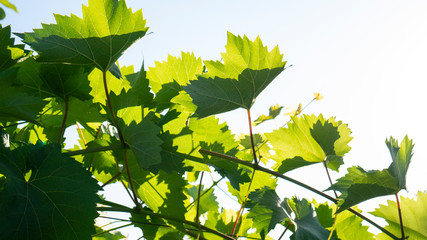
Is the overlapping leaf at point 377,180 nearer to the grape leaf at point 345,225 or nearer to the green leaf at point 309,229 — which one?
the green leaf at point 309,229

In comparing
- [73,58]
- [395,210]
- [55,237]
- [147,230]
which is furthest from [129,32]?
[395,210]

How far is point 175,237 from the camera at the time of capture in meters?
0.90

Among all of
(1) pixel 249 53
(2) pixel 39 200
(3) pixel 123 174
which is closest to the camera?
(2) pixel 39 200

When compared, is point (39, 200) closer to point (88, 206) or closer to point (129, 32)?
point (88, 206)

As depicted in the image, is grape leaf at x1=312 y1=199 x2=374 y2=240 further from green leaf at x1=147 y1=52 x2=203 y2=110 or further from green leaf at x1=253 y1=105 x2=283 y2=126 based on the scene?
green leaf at x1=147 y1=52 x2=203 y2=110

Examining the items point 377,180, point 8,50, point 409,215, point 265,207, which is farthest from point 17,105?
point 409,215

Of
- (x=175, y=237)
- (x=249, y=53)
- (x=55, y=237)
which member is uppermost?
(x=249, y=53)

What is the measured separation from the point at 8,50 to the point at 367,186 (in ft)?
2.13

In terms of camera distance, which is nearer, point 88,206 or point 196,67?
point 88,206

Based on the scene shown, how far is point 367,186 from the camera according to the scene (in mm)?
755

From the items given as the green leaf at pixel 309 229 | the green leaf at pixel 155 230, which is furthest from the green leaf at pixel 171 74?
the green leaf at pixel 309 229

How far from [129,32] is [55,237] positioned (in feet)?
1.08

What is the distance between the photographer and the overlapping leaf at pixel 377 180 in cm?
75

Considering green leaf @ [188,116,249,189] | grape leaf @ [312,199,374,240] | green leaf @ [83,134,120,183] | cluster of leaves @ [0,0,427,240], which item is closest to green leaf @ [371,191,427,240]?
cluster of leaves @ [0,0,427,240]
